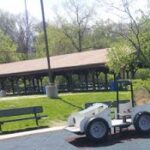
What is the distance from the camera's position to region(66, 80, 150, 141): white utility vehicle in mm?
13172

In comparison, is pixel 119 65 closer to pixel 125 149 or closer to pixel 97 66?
pixel 97 66

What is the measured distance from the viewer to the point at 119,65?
3153 centimetres

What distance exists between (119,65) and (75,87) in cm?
1305

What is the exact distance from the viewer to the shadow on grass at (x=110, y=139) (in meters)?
12.8

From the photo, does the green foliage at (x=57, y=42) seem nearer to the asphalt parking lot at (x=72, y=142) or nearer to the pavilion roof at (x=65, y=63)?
the pavilion roof at (x=65, y=63)

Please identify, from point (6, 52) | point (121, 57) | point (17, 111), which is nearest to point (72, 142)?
point (17, 111)

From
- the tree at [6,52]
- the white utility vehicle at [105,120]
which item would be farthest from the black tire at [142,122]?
the tree at [6,52]

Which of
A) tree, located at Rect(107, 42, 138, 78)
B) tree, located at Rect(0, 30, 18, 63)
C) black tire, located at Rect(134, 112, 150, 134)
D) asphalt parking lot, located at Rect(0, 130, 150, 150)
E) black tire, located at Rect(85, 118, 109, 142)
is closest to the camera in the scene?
asphalt parking lot, located at Rect(0, 130, 150, 150)

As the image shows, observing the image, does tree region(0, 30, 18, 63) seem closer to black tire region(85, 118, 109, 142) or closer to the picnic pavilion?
the picnic pavilion

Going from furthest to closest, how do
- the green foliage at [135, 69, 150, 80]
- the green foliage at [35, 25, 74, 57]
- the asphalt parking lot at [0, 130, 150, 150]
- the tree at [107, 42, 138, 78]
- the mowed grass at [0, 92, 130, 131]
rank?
the green foliage at [35, 25, 74, 57]
the tree at [107, 42, 138, 78]
the green foliage at [135, 69, 150, 80]
the mowed grass at [0, 92, 130, 131]
the asphalt parking lot at [0, 130, 150, 150]

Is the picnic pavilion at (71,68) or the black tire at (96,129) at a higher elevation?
the picnic pavilion at (71,68)

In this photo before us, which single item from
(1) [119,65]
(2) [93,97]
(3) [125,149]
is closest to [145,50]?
(1) [119,65]

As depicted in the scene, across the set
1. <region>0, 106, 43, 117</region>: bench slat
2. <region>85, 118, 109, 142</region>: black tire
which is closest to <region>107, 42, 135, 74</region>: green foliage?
<region>0, 106, 43, 117</region>: bench slat

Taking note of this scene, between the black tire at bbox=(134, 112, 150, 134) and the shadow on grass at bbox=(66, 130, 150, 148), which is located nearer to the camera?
the shadow on grass at bbox=(66, 130, 150, 148)
